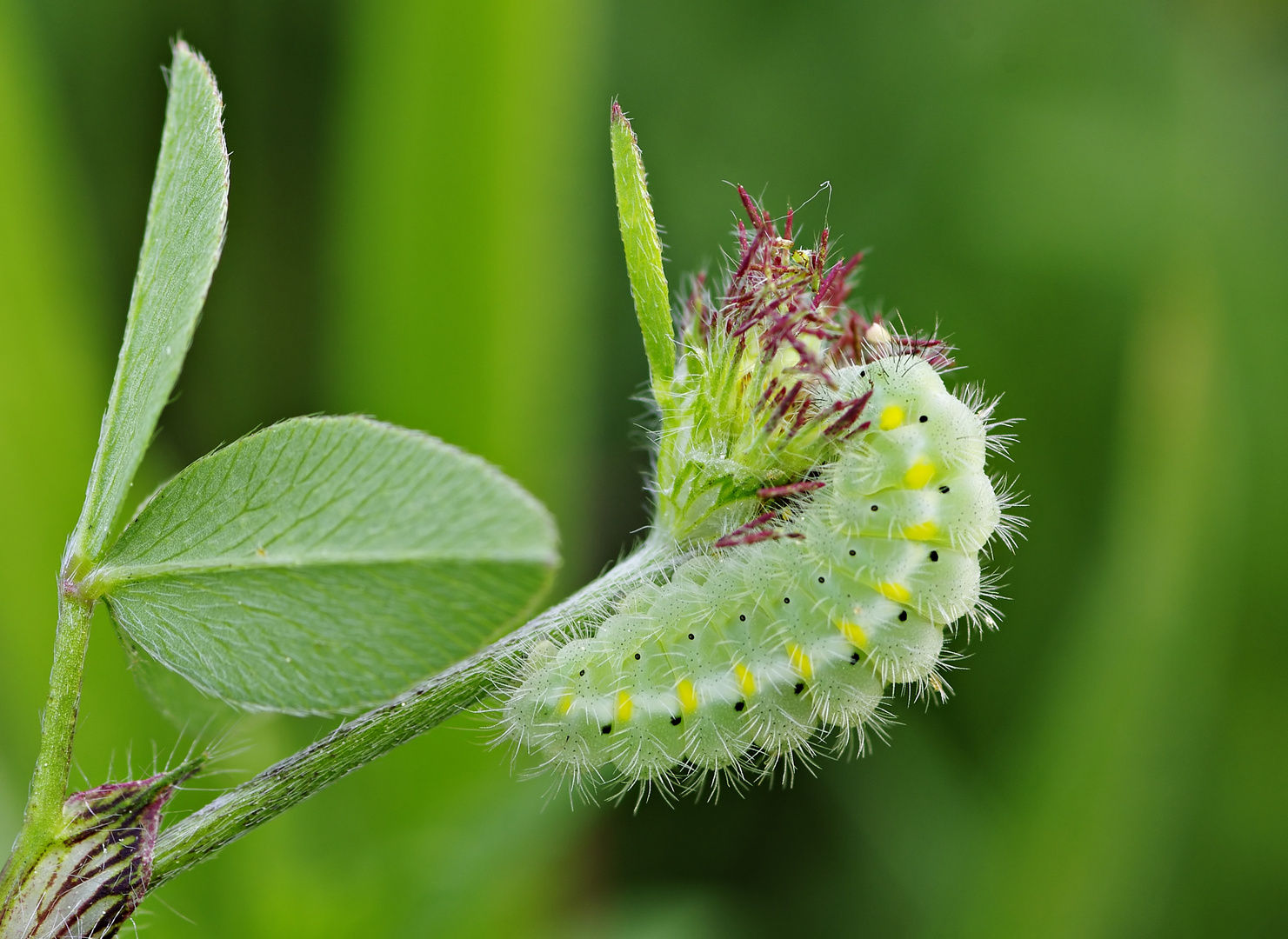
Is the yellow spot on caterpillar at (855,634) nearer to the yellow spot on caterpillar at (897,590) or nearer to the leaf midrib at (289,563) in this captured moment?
the yellow spot on caterpillar at (897,590)

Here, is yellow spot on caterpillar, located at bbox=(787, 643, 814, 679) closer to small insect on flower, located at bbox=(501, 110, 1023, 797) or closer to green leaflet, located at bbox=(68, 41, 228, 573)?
small insect on flower, located at bbox=(501, 110, 1023, 797)

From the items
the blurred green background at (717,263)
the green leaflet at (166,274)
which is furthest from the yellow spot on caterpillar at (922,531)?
the blurred green background at (717,263)

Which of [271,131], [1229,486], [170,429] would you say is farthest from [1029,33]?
[170,429]

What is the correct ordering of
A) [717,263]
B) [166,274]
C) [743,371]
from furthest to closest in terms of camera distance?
[717,263], [743,371], [166,274]

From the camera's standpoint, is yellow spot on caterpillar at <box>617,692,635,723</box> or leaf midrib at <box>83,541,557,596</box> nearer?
leaf midrib at <box>83,541,557,596</box>

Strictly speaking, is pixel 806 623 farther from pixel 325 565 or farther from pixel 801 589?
pixel 325 565

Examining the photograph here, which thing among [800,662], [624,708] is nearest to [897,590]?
[800,662]

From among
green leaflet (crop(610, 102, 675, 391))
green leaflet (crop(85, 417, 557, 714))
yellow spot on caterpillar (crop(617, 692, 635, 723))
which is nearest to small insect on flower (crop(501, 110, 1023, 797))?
yellow spot on caterpillar (crop(617, 692, 635, 723))
